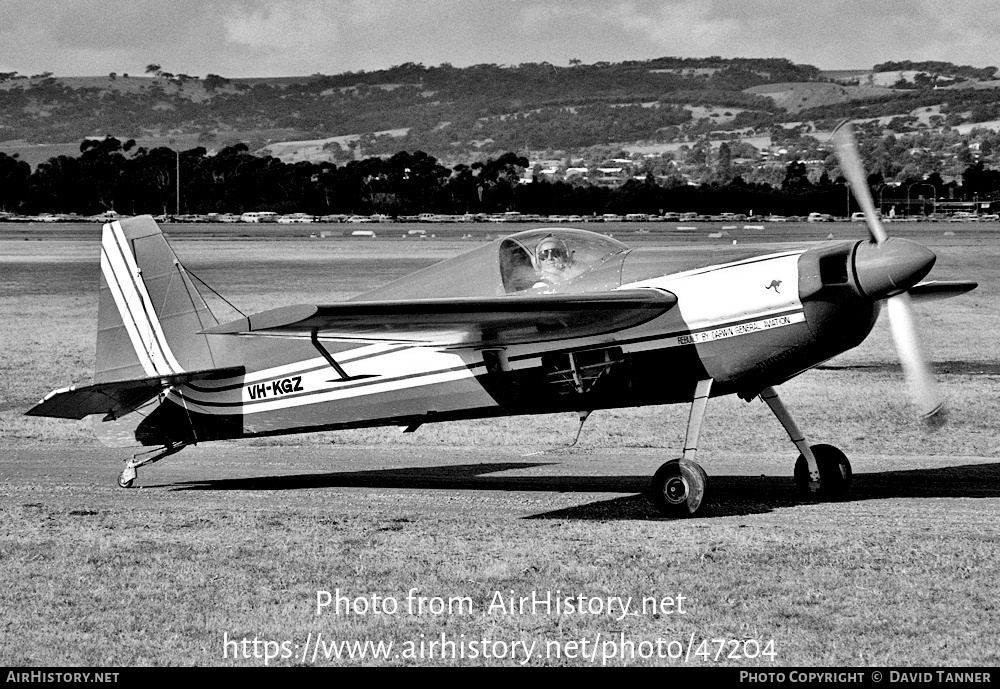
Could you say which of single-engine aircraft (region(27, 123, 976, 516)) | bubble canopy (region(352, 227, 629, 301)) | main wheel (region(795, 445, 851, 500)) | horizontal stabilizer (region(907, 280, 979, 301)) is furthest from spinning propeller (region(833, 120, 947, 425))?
bubble canopy (region(352, 227, 629, 301))

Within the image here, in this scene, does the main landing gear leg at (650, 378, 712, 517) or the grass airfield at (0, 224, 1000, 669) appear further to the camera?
the main landing gear leg at (650, 378, 712, 517)

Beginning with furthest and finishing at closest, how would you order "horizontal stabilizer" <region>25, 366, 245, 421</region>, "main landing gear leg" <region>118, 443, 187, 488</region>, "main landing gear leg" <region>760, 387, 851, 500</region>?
"main landing gear leg" <region>118, 443, 187, 488</region> → "main landing gear leg" <region>760, 387, 851, 500</region> → "horizontal stabilizer" <region>25, 366, 245, 421</region>

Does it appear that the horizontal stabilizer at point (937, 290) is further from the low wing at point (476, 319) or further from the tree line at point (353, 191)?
the tree line at point (353, 191)

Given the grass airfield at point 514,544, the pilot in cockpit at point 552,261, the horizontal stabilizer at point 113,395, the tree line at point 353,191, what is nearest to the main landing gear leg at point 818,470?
the grass airfield at point 514,544

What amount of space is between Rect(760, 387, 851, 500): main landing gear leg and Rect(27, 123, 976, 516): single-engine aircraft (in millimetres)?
17

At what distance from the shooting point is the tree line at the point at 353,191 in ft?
551

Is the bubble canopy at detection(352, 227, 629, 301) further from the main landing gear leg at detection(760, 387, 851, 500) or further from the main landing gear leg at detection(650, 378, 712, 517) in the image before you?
the main landing gear leg at detection(760, 387, 851, 500)

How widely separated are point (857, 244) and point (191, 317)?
685cm

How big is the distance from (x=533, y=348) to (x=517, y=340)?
17 centimetres

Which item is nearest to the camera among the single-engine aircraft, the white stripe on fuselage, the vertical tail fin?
the single-engine aircraft

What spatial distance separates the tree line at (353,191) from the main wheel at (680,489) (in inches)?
5933

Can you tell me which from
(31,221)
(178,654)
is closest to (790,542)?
(178,654)

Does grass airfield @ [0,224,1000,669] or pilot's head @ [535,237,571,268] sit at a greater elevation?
pilot's head @ [535,237,571,268]

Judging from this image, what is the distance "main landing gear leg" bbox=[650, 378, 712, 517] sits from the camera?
11719 mm
